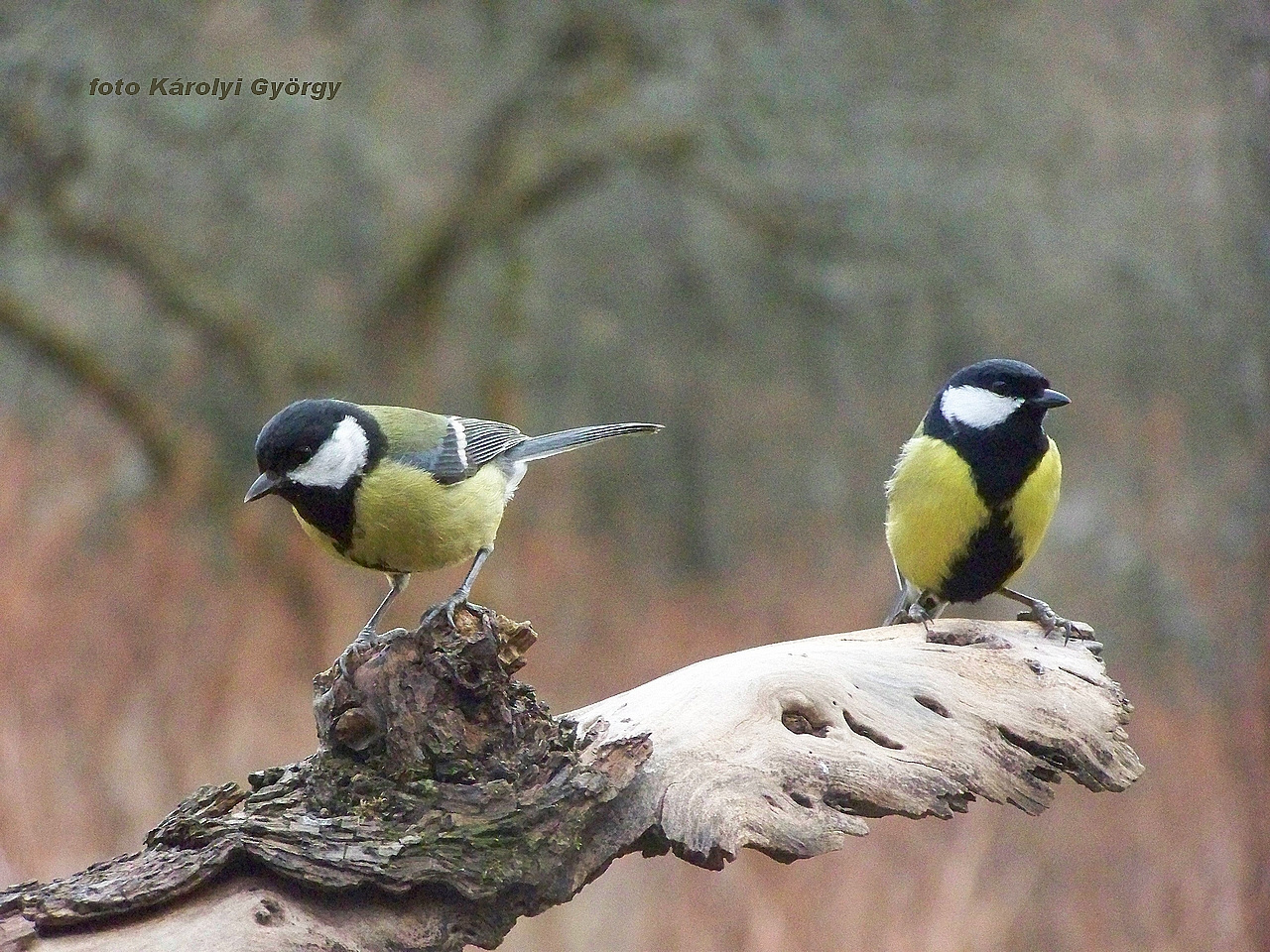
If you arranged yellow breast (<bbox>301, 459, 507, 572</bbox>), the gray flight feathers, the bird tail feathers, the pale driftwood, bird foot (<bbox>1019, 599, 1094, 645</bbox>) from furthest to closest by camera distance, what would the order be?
the bird tail feathers → bird foot (<bbox>1019, 599, 1094, 645</bbox>) → the gray flight feathers → yellow breast (<bbox>301, 459, 507, 572</bbox>) → the pale driftwood

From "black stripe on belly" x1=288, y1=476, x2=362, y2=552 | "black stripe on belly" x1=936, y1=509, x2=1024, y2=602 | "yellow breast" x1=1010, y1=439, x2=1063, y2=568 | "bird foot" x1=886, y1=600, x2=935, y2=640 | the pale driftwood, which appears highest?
"black stripe on belly" x1=288, y1=476, x2=362, y2=552

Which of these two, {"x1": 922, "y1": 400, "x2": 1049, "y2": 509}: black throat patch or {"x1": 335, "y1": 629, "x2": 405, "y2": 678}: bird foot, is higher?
{"x1": 922, "y1": 400, "x2": 1049, "y2": 509}: black throat patch

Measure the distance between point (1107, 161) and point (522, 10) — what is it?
3271mm

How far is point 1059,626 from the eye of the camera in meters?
3.11

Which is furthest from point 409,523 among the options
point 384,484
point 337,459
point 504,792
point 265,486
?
point 504,792

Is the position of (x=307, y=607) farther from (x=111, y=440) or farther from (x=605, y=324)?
(x=605, y=324)

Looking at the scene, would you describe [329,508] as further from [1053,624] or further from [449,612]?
[1053,624]

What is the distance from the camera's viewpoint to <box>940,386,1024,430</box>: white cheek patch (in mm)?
3094

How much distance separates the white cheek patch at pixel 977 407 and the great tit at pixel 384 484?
0.85 metres

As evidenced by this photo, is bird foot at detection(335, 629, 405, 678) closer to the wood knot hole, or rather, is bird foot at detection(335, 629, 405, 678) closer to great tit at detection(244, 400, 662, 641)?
great tit at detection(244, 400, 662, 641)

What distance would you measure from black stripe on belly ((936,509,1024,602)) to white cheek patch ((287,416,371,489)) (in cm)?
153

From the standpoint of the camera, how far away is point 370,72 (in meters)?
6.52

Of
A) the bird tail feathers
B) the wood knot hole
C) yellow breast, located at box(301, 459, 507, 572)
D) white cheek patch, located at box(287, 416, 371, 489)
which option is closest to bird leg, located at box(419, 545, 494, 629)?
yellow breast, located at box(301, 459, 507, 572)

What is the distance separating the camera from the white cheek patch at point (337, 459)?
264 cm
